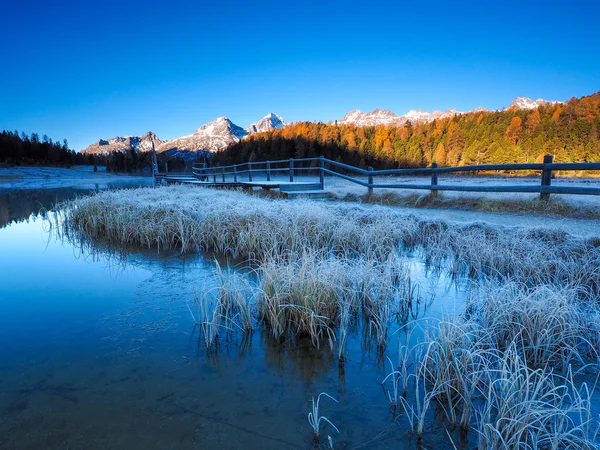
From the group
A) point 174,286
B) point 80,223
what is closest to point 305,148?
point 80,223

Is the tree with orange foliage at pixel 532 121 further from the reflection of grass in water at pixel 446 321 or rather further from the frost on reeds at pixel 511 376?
the frost on reeds at pixel 511 376

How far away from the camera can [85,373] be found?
237cm

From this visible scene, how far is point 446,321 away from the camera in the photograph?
255 centimetres

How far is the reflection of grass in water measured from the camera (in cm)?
184

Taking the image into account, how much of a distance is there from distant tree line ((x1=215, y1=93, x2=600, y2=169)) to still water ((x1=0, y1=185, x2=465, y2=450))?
2197 inches

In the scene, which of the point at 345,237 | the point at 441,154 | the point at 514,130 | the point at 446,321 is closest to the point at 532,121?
the point at 514,130

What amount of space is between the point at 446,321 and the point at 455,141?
6458 cm

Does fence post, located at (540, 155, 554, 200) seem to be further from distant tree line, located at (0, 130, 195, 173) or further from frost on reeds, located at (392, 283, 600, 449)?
distant tree line, located at (0, 130, 195, 173)

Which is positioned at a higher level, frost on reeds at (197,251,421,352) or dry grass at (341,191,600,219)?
dry grass at (341,191,600,219)

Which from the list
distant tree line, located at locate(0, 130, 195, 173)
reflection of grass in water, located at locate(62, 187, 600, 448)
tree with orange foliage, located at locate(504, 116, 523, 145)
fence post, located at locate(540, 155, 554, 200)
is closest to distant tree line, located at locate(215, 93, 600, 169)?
tree with orange foliage, located at locate(504, 116, 523, 145)

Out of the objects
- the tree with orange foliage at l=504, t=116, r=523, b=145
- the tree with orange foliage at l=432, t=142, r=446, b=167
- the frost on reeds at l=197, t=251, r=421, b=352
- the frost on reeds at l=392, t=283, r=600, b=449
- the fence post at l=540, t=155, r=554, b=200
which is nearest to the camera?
the frost on reeds at l=392, t=283, r=600, b=449

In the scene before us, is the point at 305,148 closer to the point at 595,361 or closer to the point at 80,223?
the point at 80,223

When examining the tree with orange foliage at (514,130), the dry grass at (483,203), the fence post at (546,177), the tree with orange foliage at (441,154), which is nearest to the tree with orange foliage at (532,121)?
the tree with orange foliage at (514,130)

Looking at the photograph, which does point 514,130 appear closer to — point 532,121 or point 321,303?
point 532,121
